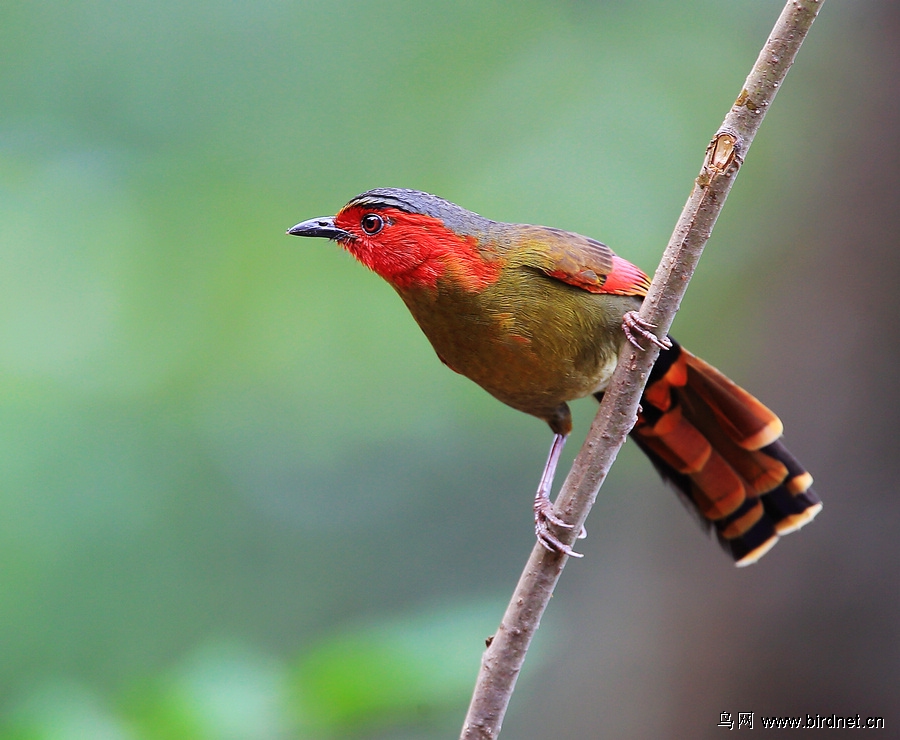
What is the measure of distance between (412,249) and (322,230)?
0.31 meters

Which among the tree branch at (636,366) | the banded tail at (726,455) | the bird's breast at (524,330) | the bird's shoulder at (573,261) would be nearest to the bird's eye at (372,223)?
the bird's breast at (524,330)

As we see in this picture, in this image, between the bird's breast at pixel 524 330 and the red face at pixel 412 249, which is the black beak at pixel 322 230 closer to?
the red face at pixel 412 249

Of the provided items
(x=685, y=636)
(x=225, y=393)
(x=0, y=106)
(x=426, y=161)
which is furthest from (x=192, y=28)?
(x=685, y=636)

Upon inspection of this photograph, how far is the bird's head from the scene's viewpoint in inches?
114

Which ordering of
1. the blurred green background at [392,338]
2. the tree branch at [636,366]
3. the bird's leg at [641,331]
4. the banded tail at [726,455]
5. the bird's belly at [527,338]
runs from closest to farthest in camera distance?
the tree branch at [636,366], the bird's leg at [641,331], the bird's belly at [527,338], the banded tail at [726,455], the blurred green background at [392,338]

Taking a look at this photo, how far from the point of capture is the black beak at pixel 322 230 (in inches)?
116

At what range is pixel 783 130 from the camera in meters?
5.33

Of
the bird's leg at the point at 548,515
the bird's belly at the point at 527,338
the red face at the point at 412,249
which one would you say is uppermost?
the red face at the point at 412,249

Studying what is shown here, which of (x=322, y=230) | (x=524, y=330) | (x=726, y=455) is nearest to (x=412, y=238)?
(x=322, y=230)

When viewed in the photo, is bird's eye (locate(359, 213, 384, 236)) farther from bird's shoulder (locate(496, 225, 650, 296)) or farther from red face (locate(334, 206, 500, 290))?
bird's shoulder (locate(496, 225, 650, 296))

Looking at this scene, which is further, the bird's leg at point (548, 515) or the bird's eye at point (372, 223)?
the bird's eye at point (372, 223)

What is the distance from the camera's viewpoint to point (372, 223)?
2.97 metres

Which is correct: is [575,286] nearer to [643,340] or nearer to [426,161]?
[643,340]

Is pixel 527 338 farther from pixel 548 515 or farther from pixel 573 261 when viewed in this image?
pixel 548 515
